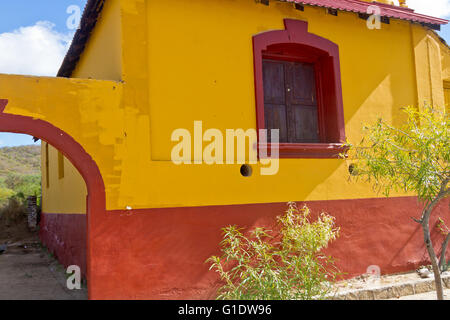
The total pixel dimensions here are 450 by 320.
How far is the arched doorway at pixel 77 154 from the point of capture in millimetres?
5188

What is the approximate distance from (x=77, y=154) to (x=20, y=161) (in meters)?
40.4

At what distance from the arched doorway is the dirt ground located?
1986mm

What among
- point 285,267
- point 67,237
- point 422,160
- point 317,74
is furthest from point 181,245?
point 67,237

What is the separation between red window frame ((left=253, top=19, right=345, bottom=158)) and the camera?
21.6ft

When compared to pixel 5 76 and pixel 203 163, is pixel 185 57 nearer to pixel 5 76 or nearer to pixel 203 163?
pixel 203 163

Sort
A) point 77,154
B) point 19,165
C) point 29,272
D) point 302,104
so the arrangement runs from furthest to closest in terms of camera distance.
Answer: point 19,165, point 29,272, point 302,104, point 77,154

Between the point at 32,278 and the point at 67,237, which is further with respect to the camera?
the point at 67,237

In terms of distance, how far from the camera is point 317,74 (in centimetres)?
749

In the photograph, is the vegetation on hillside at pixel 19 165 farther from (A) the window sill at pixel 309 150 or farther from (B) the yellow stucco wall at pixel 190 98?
(A) the window sill at pixel 309 150

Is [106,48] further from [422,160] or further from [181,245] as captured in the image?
[422,160]

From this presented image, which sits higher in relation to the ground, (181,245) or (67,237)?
Answer: (181,245)

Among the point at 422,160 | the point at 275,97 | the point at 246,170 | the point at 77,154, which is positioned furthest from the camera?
the point at 275,97

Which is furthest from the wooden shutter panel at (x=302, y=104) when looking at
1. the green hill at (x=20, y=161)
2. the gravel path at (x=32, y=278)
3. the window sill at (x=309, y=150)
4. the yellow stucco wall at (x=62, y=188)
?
the green hill at (x=20, y=161)

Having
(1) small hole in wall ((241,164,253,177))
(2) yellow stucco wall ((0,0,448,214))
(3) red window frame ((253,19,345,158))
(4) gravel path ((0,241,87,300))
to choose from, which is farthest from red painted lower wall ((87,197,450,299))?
(4) gravel path ((0,241,87,300))
